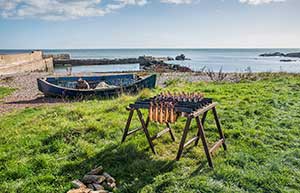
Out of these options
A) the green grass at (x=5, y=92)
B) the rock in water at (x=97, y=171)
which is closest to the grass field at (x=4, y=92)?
the green grass at (x=5, y=92)

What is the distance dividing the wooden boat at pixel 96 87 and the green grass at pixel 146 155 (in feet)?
16.5

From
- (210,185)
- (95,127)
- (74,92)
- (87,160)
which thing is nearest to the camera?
(210,185)

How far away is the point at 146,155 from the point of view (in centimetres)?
562

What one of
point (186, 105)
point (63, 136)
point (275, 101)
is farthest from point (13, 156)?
point (275, 101)

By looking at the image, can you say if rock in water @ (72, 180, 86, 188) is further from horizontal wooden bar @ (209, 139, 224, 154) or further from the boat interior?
the boat interior

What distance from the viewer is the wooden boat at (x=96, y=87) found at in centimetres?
1380

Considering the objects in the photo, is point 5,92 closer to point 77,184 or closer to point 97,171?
point 97,171

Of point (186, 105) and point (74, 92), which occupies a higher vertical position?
point (186, 105)

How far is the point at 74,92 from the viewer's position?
1390 cm

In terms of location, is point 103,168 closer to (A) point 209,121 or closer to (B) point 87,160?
(B) point 87,160

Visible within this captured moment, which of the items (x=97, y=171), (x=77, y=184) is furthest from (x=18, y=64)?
(x=77, y=184)

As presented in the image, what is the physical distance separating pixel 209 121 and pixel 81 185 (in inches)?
162

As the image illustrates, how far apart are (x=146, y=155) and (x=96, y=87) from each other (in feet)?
33.2

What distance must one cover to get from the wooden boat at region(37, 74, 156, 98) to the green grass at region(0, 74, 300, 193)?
5.03 m
